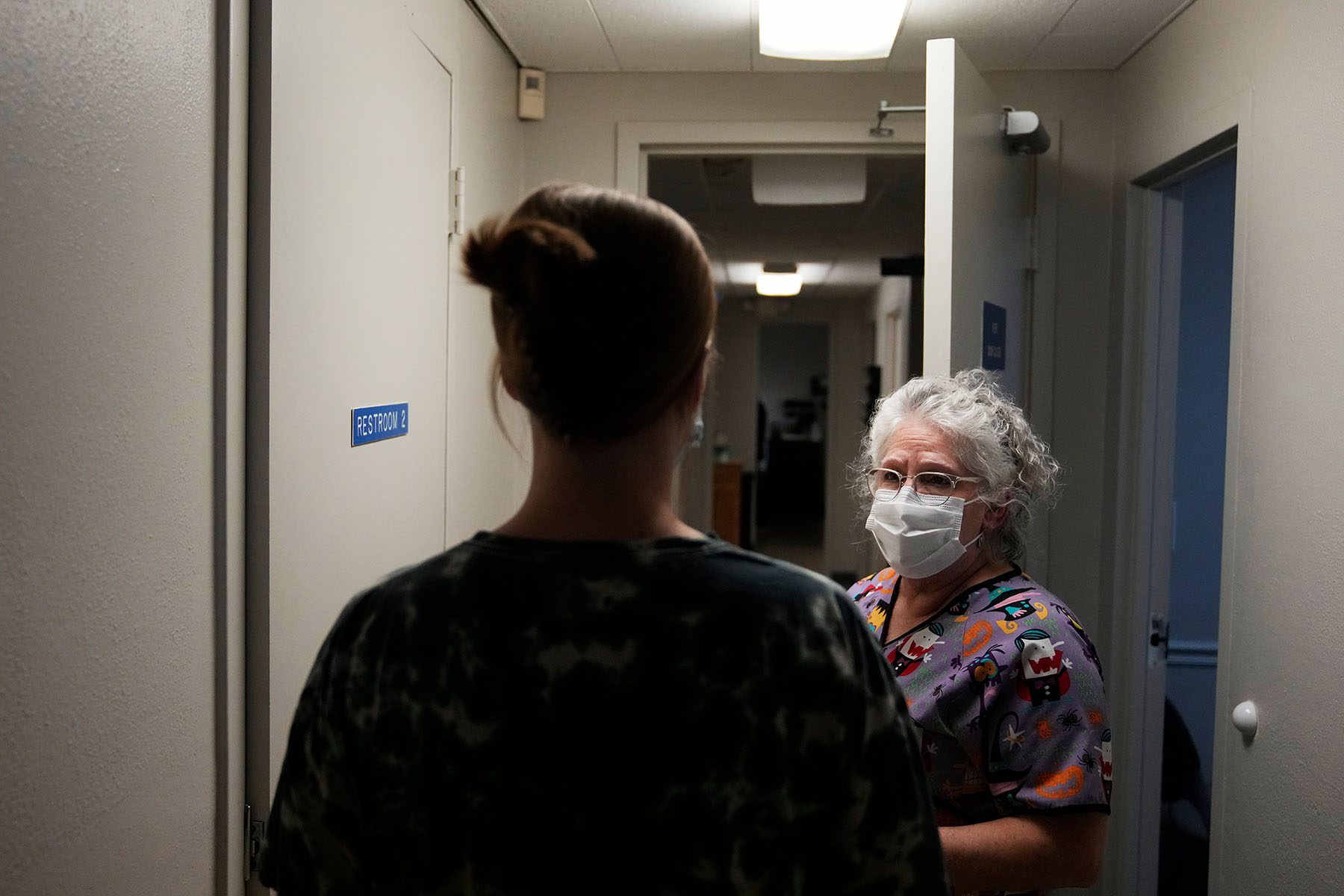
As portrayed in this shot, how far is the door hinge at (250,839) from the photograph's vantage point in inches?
53.5

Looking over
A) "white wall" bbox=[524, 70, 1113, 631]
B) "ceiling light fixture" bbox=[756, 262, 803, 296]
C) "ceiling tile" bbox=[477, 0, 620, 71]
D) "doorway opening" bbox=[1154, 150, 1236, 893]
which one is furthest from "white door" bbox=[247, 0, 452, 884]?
"ceiling light fixture" bbox=[756, 262, 803, 296]

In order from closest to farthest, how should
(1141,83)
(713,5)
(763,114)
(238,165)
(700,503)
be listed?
(238,165), (713,5), (1141,83), (763,114), (700,503)

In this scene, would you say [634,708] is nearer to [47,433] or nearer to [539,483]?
[539,483]

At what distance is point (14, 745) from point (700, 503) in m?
6.98

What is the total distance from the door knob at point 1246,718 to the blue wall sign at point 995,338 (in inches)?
30.6

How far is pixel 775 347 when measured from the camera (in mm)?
13359

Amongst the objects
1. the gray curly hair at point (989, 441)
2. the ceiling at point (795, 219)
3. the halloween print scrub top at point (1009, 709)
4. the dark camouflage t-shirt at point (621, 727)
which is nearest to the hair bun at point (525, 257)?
the dark camouflage t-shirt at point (621, 727)

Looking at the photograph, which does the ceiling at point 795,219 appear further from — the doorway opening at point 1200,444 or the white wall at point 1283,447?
the white wall at point 1283,447

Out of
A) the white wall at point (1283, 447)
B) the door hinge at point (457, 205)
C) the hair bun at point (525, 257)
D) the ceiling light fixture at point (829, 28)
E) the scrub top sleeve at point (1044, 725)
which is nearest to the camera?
the hair bun at point (525, 257)

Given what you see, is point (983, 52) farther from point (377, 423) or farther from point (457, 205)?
point (377, 423)

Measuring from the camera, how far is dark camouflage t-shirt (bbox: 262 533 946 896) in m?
0.67

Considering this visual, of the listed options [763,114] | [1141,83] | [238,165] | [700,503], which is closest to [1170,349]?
[1141,83]

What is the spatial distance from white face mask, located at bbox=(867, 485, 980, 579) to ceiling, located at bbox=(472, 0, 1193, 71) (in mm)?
1306

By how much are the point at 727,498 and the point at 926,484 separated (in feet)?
22.3
